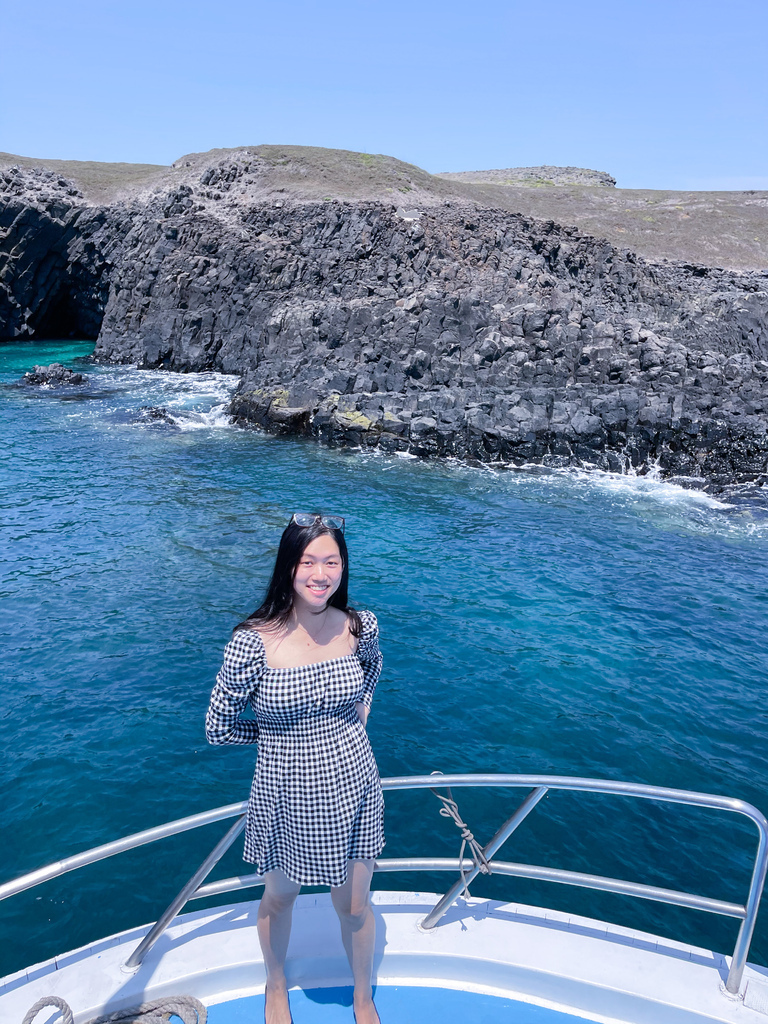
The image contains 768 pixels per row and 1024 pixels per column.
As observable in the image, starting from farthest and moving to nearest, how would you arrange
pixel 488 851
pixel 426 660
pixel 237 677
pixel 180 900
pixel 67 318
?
pixel 67 318 → pixel 426 660 → pixel 488 851 → pixel 180 900 → pixel 237 677

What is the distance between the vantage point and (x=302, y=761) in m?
3.29

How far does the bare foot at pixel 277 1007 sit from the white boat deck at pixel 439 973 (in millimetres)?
136

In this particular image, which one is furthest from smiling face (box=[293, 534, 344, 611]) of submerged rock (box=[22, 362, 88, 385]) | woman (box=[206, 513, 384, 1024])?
submerged rock (box=[22, 362, 88, 385])

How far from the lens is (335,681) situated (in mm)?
3309

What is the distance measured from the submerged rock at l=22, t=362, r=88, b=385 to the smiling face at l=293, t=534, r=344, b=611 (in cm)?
3462

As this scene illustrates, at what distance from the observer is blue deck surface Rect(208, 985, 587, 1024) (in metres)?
3.62

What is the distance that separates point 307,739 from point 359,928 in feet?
3.15

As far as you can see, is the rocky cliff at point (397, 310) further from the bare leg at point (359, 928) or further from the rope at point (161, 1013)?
the rope at point (161, 1013)

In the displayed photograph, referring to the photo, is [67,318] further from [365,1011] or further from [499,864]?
[365,1011]

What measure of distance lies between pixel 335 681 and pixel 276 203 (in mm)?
47134

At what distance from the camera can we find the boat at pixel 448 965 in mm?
3547

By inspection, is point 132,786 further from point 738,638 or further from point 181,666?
point 738,638

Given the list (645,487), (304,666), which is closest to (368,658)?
(304,666)

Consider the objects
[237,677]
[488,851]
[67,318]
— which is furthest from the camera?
[67,318]
